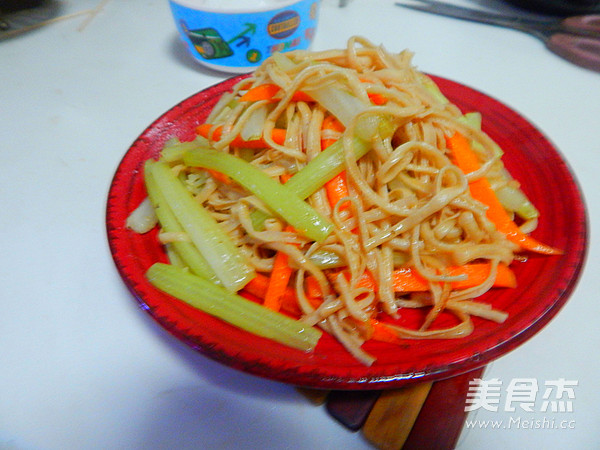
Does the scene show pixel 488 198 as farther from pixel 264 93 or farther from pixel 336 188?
pixel 264 93

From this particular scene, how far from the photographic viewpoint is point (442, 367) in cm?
93

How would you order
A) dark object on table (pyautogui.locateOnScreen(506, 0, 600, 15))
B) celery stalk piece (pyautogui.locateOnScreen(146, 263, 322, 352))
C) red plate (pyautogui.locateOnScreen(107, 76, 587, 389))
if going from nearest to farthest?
red plate (pyautogui.locateOnScreen(107, 76, 587, 389)), celery stalk piece (pyautogui.locateOnScreen(146, 263, 322, 352)), dark object on table (pyautogui.locateOnScreen(506, 0, 600, 15))

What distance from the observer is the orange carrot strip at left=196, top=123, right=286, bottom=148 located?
52.9 inches

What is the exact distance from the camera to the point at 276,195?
120 centimetres

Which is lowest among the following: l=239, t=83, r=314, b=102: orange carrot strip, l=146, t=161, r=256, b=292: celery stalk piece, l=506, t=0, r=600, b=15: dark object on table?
l=146, t=161, r=256, b=292: celery stalk piece

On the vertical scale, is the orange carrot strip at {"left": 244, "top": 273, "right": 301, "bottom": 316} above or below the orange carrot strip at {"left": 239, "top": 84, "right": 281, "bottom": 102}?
below

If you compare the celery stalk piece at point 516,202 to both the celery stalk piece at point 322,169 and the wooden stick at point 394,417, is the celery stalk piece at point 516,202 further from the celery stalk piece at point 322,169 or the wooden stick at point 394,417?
the wooden stick at point 394,417

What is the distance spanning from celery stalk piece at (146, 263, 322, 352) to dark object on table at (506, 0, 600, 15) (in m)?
2.71

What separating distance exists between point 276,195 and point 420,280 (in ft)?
1.57

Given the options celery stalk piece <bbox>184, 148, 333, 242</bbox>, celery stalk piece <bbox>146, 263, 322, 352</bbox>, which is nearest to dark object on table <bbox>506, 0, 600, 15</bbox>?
celery stalk piece <bbox>184, 148, 333, 242</bbox>

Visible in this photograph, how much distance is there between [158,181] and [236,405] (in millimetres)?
728

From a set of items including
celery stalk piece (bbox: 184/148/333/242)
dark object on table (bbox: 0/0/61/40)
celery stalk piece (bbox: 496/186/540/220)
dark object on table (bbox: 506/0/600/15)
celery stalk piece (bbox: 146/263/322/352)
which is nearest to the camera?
celery stalk piece (bbox: 146/263/322/352)

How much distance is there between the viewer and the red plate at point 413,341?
937 mm

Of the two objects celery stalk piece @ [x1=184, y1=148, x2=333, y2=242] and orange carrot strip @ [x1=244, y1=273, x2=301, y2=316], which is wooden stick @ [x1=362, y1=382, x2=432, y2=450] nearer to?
orange carrot strip @ [x1=244, y1=273, x2=301, y2=316]
